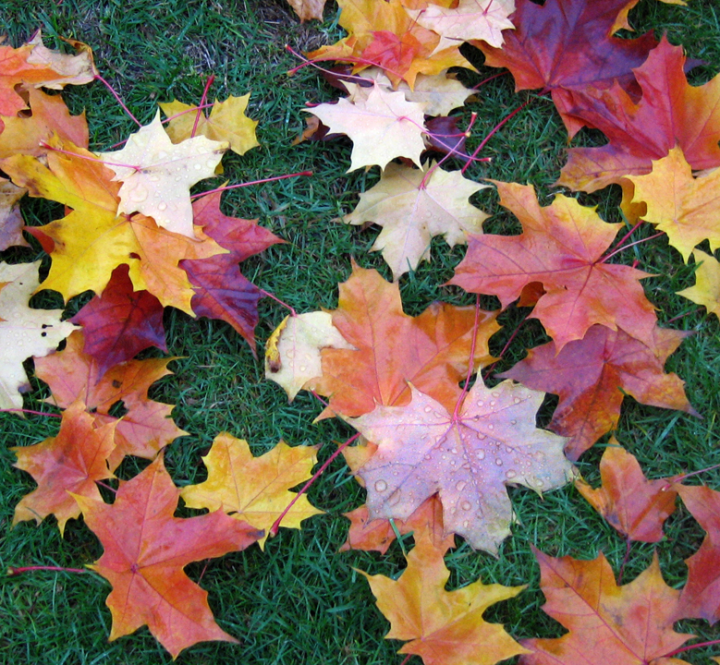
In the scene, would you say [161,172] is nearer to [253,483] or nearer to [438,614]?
[253,483]

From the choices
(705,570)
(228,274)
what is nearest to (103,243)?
(228,274)

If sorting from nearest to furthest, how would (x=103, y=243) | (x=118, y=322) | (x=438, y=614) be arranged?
1. (x=438, y=614)
2. (x=103, y=243)
3. (x=118, y=322)

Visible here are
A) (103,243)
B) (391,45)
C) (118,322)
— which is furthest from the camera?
(391,45)

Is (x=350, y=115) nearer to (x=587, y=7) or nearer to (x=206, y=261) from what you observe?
(x=206, y=261)

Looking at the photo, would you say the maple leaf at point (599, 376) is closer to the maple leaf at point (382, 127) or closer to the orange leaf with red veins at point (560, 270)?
the orange leaf with red veins at point (560, 270)

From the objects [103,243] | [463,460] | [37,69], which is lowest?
[463,460]

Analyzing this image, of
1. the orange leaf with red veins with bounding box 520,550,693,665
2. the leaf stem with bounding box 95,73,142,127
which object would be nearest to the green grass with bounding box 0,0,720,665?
the leaf stem with bounding box 95,73,142,127
